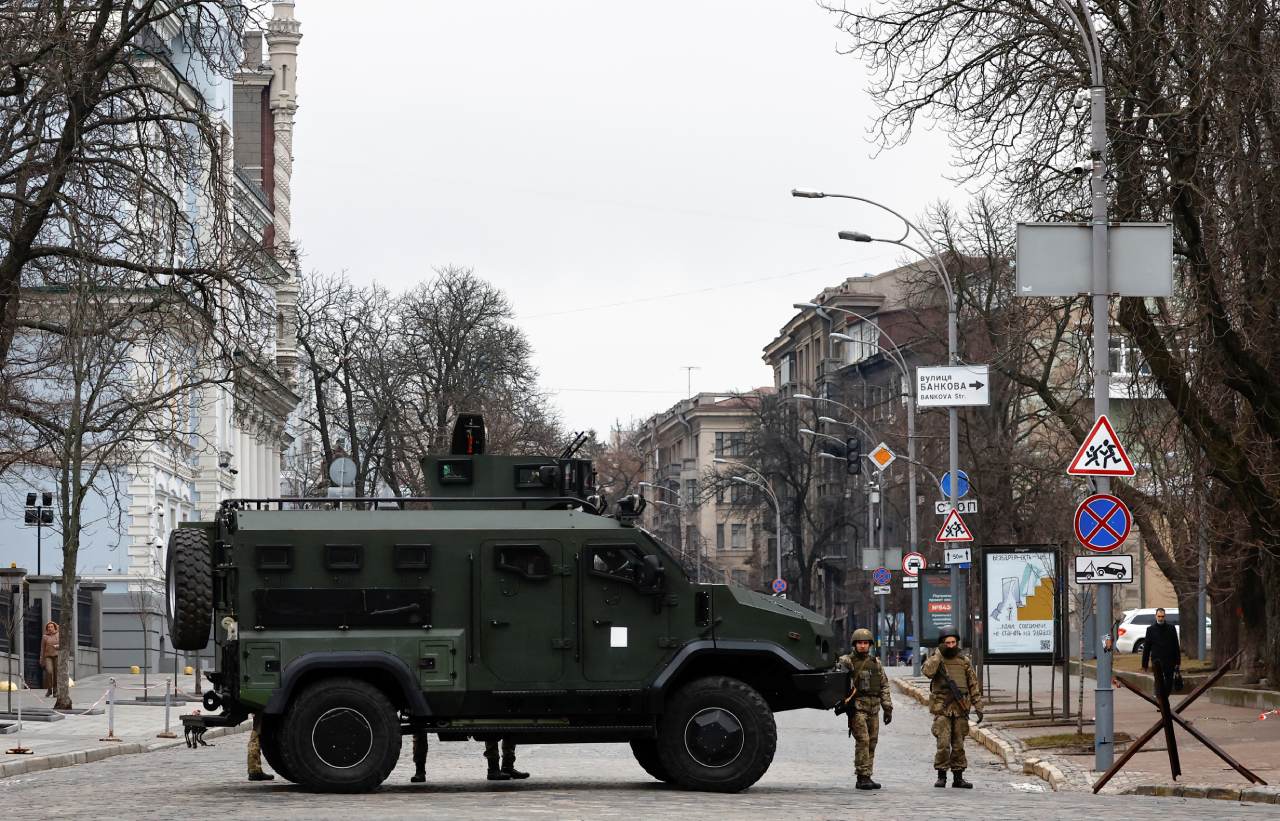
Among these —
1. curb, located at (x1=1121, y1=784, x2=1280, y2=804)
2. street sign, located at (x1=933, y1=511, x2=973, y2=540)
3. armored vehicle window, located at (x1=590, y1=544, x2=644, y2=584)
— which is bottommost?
curb, located at (x1=1121, y1=784, x2=1280, y2=804)

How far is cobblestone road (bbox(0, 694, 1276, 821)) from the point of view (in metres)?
15.2

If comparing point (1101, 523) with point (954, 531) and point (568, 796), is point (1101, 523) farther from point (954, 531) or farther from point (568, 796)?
point (954, 531)

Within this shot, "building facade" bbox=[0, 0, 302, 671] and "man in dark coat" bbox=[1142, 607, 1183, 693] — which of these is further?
"building facade" bbox=[0, 0, 302, 671]

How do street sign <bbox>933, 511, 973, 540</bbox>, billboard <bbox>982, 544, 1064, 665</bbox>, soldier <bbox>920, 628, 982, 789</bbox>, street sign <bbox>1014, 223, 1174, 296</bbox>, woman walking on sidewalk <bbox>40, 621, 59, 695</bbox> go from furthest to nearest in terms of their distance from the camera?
woman walking on sidewalk <bbox>40, 621, 59, 695</bbox>
street sign <bbox>933, 511, 973, 540</bbox>
billboard <bbox>982, 544, 1064, 665</bbox>
street sign <bbox>1014, 223, 1174, 296</bbox>
soldier <bbox>920, 628, 982, 789</bbox>

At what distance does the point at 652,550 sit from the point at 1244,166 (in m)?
10.9

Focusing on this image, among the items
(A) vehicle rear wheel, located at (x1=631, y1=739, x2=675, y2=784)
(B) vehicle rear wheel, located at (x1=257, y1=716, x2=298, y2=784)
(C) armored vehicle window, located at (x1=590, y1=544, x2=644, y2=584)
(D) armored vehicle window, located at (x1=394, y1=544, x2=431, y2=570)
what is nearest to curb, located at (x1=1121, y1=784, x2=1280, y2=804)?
(A) vehicle rear wheel, located at (x1=631, y1=739, x2=675, y2=784)

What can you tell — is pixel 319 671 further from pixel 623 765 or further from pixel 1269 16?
pixel 1269 16

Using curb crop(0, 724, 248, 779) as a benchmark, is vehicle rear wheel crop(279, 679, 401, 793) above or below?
above

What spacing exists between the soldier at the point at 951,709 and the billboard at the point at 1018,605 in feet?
38.0

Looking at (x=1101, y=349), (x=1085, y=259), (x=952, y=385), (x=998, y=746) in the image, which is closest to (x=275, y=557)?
(x=1101, y=349)

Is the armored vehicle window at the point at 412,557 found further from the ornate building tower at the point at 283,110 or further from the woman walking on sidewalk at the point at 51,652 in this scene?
the ornate building tower at the point at 283,110

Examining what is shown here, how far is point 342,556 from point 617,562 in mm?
2382

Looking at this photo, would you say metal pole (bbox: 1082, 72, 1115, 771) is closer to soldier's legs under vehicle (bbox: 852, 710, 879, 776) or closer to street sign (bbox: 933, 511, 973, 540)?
soldier's legs under vehicle (bbox: 852, 710, 879, 776)

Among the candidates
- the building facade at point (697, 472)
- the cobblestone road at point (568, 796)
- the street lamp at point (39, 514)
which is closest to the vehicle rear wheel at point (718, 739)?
the cobblestone road at point (568, 796)
